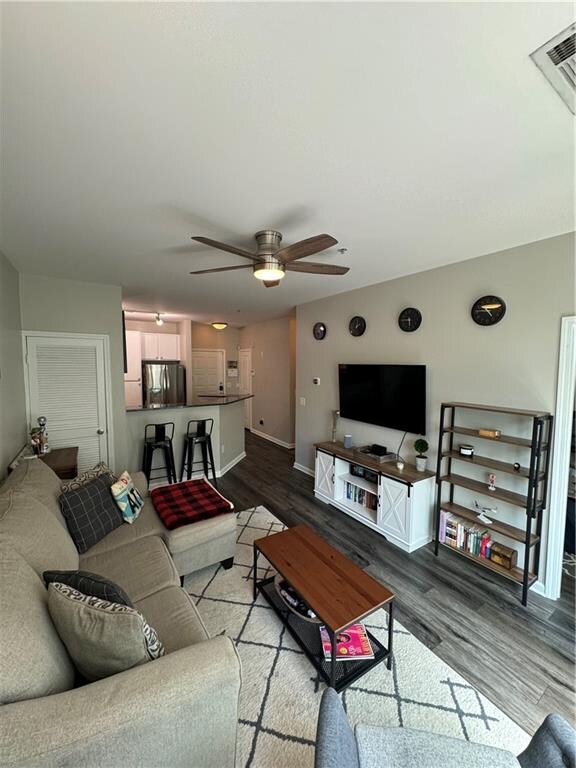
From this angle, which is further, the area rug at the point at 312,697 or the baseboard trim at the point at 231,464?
the baseboard trim at the point at 231,464

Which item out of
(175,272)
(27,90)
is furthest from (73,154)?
(175,272)

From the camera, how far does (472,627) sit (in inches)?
80.5

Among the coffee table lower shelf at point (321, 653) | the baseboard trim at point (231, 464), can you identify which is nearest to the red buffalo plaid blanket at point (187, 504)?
the coffee table lower shelf at point (321, 653)

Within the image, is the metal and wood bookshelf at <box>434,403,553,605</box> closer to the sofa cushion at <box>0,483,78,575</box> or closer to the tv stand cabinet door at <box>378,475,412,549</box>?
the tv stand cabinet door at <box>378,475,412,549</box>

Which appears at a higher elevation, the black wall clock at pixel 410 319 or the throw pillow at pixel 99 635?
the black wall clock at pixel 410 319

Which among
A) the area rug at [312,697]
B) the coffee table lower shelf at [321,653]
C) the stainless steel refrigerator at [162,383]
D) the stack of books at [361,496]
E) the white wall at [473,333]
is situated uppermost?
the white wall at [473,333]

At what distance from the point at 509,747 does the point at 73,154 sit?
337 cm

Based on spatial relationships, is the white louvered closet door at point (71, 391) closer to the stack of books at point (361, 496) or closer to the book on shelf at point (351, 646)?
the stack of books at point (361, 496)

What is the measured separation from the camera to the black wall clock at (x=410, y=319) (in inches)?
125

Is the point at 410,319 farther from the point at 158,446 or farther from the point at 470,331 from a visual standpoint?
the point at 158,446

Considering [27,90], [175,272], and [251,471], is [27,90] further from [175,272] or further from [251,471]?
[251,471]

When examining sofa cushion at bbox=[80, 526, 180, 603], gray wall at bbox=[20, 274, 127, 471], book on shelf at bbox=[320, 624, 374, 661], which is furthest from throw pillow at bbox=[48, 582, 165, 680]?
gray wall at bbox=[20, 274, 127, 471]

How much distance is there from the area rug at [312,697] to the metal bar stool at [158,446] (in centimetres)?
221

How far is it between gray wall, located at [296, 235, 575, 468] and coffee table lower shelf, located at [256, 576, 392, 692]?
1871 mm
